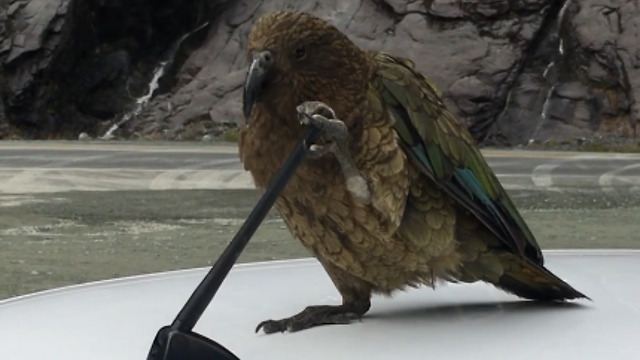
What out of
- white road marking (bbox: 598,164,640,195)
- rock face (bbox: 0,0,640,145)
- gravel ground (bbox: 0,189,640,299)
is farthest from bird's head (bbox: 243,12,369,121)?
rock face (bbox: 0,0,640,145)

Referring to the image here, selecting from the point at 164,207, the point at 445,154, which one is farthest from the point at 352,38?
the point at 445,154

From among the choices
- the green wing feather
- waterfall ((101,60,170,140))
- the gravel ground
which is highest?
the green wing feather

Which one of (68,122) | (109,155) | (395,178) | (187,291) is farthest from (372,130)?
(68,122)

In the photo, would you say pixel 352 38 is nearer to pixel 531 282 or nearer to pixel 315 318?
pixel 531 282

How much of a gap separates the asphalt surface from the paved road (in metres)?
0.02

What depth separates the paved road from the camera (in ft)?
35.7

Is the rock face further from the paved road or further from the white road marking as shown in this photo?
the white road marking

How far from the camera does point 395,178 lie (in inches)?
60.1

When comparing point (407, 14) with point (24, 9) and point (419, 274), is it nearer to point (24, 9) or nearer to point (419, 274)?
point (24, 9)

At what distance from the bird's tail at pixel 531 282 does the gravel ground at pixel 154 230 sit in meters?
4.52

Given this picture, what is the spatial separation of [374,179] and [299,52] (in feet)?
0.69

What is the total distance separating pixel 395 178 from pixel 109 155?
12322 millimetres

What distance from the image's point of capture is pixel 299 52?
1535 millimetres

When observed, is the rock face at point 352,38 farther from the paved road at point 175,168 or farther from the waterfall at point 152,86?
the paved road at point 175,168
